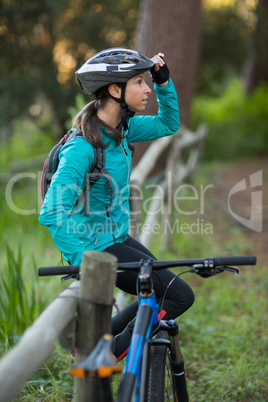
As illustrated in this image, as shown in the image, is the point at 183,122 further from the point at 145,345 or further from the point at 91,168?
the point at 145,345

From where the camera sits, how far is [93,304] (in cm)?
188

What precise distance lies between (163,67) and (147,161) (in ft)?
5.83

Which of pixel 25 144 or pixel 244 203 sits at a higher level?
pixel 25 144

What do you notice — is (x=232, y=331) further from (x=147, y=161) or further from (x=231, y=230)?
(x=231, y=230)

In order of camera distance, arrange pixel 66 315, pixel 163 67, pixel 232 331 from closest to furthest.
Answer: pixel 66 315 < pixel 163 67 < pixel 232 331

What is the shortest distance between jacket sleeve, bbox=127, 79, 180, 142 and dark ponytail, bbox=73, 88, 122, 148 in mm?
318

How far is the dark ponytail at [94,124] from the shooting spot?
8.02ft

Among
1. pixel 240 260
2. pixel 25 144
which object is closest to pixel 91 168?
pixel 240 260

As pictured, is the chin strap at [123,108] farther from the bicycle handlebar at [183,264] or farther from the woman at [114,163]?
the bicycle handlebar at [183,264]

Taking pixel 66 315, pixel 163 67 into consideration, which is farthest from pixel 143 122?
pixel 66 315

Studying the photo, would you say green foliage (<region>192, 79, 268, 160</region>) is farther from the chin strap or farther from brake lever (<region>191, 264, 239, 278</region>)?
brake lever (<region>191, 264, 239, 278</region>)

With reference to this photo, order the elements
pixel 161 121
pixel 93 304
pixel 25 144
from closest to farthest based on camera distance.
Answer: pixel 93 304, pixel 161 121, pixel 25 144

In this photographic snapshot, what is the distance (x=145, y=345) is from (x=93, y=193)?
86cm

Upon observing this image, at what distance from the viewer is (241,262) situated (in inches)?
76.8
